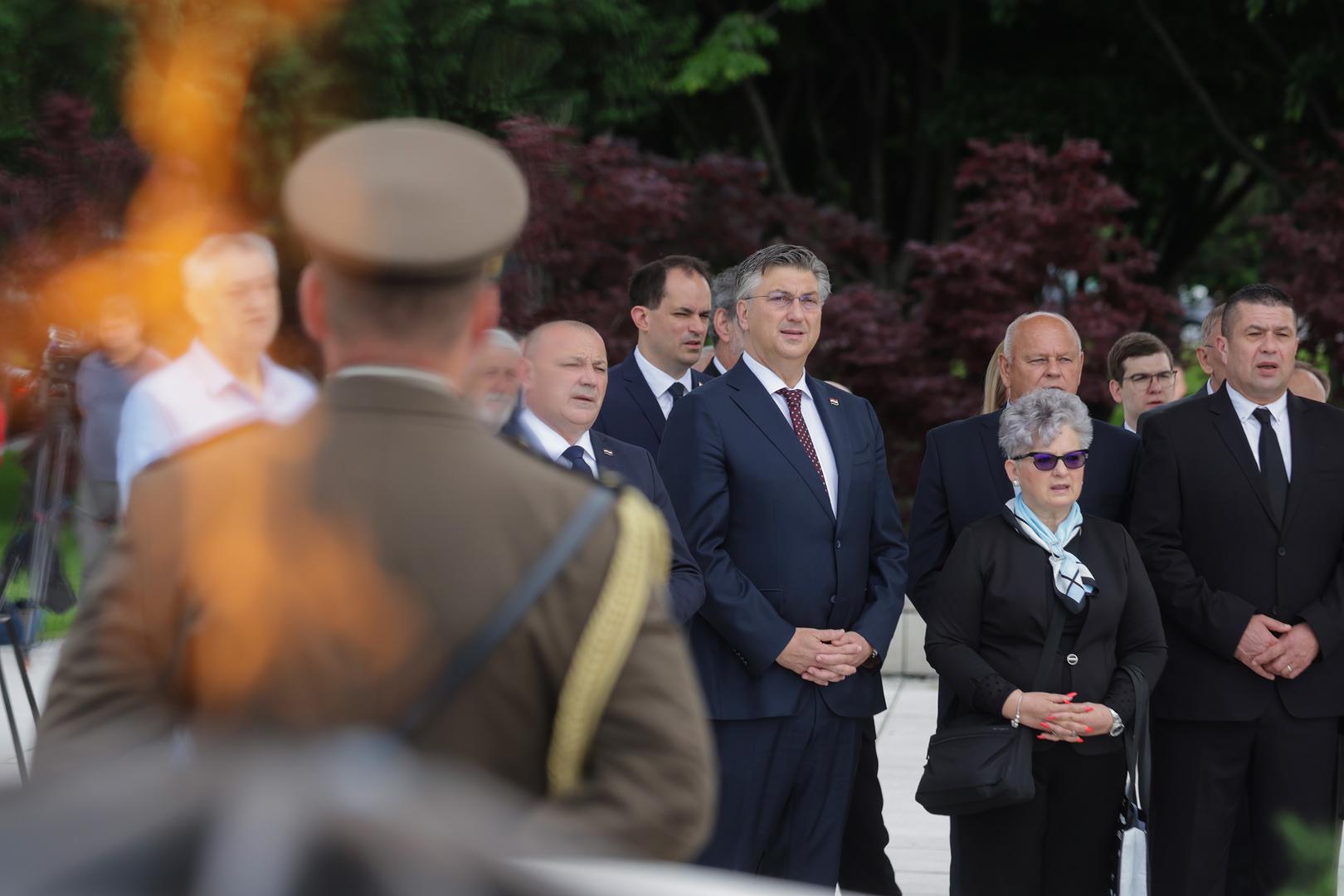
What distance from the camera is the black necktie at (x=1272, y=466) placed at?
5.04 m

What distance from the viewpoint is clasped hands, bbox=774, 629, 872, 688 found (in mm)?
4828

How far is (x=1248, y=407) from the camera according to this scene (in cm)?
519

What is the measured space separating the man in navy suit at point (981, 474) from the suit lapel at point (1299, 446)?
51 centimetres

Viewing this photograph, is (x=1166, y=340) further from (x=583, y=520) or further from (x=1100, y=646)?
(x=583, y=520)

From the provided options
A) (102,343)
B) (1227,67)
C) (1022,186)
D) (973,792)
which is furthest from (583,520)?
(1227,67)

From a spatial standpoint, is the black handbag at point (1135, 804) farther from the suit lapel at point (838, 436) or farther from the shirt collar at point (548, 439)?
the shirt collar at point (548, 439)

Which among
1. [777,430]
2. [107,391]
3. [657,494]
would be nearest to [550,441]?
[657,494]

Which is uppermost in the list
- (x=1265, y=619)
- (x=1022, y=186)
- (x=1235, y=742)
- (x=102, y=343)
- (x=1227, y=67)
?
(x=1227, y=67)

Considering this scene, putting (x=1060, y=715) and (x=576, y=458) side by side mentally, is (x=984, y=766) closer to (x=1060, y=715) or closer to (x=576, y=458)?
(x=1060, y=715)

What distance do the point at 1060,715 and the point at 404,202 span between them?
10.6ft

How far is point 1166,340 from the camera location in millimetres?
13258

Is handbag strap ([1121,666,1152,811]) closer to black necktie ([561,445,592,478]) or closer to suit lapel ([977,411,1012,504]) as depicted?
suit lapel ([977,411,1012,504])

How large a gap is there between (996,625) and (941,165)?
44.2 feet

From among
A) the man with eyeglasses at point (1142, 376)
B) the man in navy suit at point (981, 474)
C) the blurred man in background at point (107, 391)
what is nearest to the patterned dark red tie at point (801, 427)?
the man in navy suit at point (981, 474)
